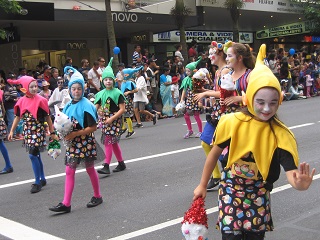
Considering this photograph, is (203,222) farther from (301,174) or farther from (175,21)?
(175,21)

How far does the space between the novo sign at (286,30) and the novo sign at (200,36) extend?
0.98 m

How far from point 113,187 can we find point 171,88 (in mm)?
10979

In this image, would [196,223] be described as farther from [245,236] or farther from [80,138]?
[80,138]

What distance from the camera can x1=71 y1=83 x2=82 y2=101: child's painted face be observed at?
6527 millimetres

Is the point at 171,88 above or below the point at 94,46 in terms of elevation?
below

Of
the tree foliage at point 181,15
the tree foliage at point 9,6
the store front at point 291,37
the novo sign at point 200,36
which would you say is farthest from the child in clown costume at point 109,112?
the store front at point 291,37

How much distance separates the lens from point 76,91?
6.53 metres

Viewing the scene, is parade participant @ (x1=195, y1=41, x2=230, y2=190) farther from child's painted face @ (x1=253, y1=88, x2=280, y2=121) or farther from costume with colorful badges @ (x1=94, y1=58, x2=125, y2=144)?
child's painted face @ (x1=253, y1=88, x2=280, y2=121)

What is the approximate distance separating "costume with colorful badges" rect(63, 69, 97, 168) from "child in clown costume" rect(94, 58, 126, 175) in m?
1.76

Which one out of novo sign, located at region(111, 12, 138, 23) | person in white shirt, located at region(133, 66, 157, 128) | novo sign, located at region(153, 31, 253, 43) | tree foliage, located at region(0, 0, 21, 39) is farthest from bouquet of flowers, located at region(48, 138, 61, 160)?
novo sign, located at region(153, 31, 253, 43)

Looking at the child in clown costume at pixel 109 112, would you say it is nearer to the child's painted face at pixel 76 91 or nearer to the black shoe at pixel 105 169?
the black shoe at pixel 105 169

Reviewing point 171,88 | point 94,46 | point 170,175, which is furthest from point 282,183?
point 94,46

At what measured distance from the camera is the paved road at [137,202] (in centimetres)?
565

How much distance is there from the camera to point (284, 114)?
51.3ft
